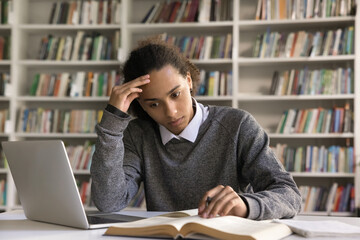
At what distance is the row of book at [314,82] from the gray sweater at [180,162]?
80.1 inches

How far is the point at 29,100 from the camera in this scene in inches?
156

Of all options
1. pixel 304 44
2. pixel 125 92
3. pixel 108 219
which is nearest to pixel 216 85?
pixel 304 44

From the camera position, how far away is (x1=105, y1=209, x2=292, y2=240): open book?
0.97 m

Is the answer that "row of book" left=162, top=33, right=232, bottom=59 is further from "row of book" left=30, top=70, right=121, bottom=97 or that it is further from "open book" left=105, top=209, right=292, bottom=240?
"open book" left=105, top=209, right=292, bottom=240

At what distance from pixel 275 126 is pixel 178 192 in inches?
91.8

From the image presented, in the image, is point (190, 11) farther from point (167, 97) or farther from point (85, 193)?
point (167, 97)

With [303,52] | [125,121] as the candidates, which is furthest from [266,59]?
[125,121]

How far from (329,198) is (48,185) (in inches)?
111

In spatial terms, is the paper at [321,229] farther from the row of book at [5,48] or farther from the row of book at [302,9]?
the row of book at [5,48]

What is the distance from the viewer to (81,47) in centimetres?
395

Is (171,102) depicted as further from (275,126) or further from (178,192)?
(275,126)

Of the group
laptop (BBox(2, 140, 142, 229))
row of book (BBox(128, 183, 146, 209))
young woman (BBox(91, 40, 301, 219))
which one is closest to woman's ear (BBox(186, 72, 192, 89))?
young woman (BBox(91, 40, 301, 219))

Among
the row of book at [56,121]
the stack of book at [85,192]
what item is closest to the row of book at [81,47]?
the row of book at [56,121]

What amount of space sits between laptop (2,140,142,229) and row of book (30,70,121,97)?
2528 mm
